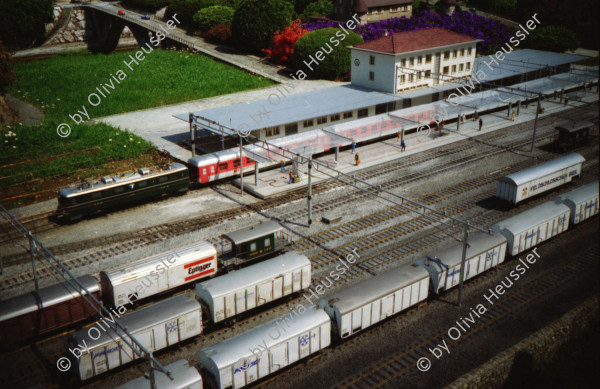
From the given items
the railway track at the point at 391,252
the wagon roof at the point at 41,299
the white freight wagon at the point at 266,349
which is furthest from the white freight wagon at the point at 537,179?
the wagon roof at the point at 41,299

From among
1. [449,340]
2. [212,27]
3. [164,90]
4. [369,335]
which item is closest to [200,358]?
[369,335]

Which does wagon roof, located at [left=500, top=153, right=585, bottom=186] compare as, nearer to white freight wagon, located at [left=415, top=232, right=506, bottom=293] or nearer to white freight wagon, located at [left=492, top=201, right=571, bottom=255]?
white freight wagon, located at [left=492, top=201, right=571, bottom=255]

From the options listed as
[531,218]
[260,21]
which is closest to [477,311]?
[531,218]

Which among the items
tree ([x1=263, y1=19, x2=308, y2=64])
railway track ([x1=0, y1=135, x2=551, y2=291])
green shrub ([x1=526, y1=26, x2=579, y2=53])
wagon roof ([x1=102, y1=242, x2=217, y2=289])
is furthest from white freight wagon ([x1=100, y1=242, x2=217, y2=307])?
green shrub ([x1=526, y1=26, x2=579, y2=53])

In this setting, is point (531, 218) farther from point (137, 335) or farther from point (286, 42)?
point (286, 42)

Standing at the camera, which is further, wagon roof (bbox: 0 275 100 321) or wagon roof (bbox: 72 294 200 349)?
wagon roof (bbox: 0 275 100 321)

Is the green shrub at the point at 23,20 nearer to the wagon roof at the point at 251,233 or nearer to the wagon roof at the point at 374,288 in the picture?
the wagon roof at the point at 251,233
